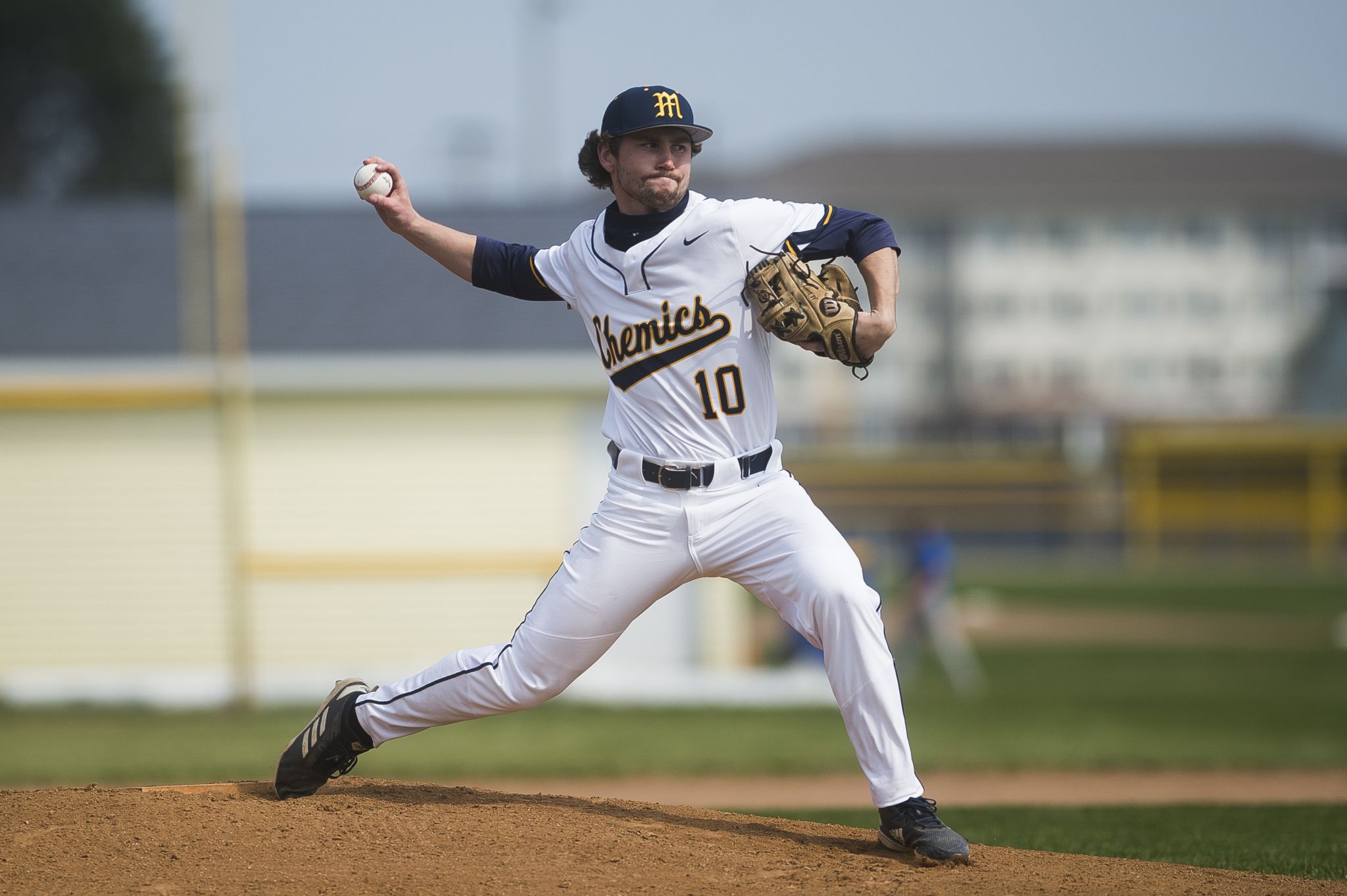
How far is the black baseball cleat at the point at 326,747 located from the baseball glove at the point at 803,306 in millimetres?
1841

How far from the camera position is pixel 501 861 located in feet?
13.3

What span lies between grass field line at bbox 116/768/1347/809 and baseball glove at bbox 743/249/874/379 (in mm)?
4025

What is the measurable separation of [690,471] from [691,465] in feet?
0.07

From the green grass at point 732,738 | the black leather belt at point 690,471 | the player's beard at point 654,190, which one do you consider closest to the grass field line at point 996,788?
the green grass at point 732,738

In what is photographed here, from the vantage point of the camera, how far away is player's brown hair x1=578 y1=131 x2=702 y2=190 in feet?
14.4

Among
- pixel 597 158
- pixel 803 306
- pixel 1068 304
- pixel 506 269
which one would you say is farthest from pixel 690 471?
pixel 1068 304

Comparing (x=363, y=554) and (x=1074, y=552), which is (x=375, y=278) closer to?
(x=363, y=554)

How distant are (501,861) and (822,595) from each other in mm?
1205

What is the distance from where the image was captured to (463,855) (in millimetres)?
4113

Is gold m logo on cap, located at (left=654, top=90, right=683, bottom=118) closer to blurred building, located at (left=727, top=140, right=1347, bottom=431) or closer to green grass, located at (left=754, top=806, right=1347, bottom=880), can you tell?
green grass, located at (left=754, top=806, right=1347, bottom=880)

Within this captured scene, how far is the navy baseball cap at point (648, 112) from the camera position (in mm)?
4219

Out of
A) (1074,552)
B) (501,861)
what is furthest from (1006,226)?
(501,861)

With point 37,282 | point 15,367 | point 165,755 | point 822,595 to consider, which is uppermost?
point 37,282

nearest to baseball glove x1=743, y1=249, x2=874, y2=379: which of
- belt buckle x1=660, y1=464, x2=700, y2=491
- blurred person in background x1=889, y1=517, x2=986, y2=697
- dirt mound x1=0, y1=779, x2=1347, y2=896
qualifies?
belt buckle x1=660, y1=464, x2=700, y2=491
